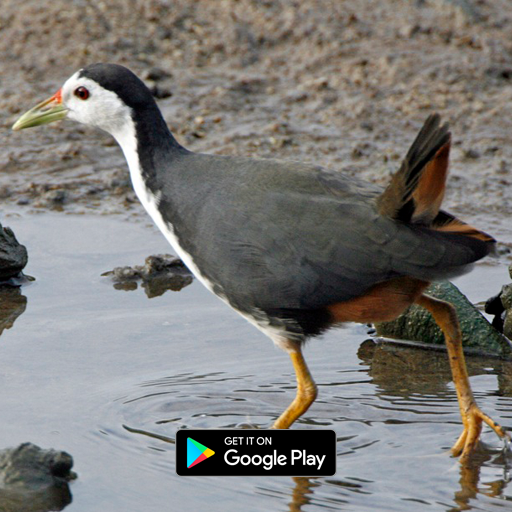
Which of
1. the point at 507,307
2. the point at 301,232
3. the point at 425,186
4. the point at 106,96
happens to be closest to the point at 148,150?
the point at 106,96

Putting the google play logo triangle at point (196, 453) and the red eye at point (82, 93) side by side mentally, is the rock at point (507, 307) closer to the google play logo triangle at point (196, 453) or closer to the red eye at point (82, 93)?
the google play logo triangle at point (196, 453)

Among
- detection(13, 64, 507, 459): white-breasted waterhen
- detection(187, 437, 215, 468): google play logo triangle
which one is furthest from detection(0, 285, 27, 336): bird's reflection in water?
detection(187, 437, 215, 468): google play logo triangle

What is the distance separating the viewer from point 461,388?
460 centimetres

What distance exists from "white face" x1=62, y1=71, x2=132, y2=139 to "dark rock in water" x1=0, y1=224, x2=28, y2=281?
1303 mm

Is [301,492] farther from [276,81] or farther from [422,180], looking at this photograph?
[276,81]

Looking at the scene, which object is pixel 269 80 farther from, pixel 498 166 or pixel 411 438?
pixel 411 438

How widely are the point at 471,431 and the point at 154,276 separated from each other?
7.63ft

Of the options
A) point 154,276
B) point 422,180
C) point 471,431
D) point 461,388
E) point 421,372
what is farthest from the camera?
point 154,276

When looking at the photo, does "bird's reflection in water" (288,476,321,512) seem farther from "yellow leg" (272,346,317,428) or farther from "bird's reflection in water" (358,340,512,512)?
"bird's reflection in water" (358,340,512,512)

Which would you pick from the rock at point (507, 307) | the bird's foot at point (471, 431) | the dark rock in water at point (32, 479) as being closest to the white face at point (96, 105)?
the dark rock in water at point (32, 479)

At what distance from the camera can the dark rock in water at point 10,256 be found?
591cm

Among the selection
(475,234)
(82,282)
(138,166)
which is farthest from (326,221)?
(82,282)

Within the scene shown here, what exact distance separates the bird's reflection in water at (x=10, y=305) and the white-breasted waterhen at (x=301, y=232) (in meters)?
1.41

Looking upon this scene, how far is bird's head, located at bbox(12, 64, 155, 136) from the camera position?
470 centimetres
